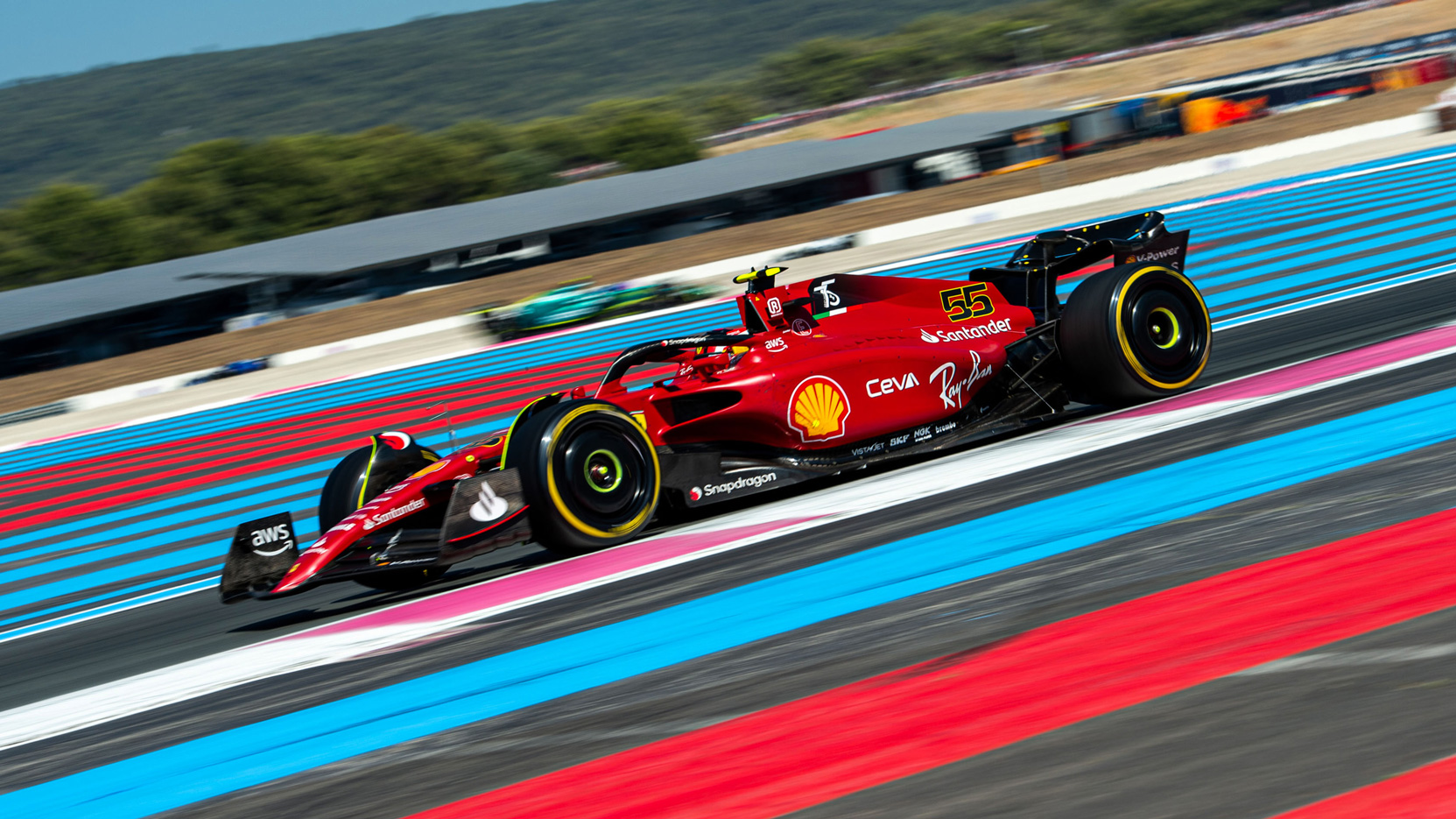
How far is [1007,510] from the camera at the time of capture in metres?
5.36

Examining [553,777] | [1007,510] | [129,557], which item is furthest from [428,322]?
[553,777]

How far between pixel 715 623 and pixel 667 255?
1049 inches

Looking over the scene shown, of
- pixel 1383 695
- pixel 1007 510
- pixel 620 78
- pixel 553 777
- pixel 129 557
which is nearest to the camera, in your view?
pixel 1383 695

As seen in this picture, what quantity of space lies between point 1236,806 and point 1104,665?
902mm

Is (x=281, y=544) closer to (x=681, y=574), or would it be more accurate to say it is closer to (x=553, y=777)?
(x=681, y=574)

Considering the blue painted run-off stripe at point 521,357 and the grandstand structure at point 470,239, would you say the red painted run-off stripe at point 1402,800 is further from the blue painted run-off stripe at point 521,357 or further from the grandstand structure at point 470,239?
the grandstand structure at point 470,239

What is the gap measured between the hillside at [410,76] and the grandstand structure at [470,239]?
125500 millimetres

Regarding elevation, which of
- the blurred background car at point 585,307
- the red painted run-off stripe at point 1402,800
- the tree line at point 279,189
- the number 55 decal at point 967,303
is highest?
the tree line at point 279,189

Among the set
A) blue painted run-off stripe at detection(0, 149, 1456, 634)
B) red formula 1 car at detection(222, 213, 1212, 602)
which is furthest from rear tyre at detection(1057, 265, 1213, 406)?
blue painted run-off stripe at detection(0, 149, 1456, 634)

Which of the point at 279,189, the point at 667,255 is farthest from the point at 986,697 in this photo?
the point at 279,189

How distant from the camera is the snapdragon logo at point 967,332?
7.07m

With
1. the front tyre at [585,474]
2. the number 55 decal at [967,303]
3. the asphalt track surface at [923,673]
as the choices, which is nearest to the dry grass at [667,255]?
the number 55 decal at [967,303]

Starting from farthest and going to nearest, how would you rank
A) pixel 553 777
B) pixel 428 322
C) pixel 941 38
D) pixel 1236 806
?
1. pixel 941 38
2. pixel 428 322
3. pixel 553 777
4. pixel 1236 806

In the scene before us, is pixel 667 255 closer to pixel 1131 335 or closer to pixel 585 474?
pixel 1131 335
